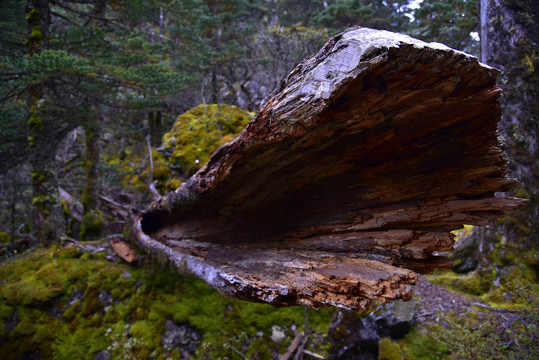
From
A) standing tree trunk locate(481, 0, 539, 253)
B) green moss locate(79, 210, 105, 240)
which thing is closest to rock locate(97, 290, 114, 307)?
green moss locate(79, 210, 105, 240)

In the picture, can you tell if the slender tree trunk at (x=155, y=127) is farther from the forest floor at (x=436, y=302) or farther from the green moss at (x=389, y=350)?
the green moss at (x=389, y=350)

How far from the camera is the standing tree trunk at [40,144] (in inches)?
183

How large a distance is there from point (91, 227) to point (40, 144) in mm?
2395

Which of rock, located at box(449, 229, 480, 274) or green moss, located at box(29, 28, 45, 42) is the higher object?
green moss, located at box(29, 28, 45, 42)

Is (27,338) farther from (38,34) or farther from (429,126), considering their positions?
(38,34)

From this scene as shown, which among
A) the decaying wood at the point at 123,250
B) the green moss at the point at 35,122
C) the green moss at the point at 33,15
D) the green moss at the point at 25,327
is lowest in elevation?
the green moss at the point at 25,327

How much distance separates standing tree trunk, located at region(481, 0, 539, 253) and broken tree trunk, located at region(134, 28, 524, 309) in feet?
10.4

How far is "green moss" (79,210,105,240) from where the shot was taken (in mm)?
6344

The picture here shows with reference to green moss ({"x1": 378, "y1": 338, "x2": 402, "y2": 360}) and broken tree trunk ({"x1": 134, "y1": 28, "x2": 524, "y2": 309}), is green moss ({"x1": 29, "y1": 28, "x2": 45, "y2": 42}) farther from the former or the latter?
green moss ({"x1": 378, "y1": 338, "x2": 402, "y2": 360})

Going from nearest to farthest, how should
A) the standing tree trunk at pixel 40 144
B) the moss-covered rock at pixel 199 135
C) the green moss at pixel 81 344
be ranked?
the green moss at pixel 81 344 → the standing tree trunk at pixel 40 144 → the moss-covered rock at pixel 199 135

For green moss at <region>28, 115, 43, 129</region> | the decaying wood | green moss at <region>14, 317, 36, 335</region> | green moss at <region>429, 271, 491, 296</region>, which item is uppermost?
green moss at <region>28, 115, 43, 129</region>

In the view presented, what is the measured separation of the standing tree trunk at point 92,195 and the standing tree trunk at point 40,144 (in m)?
1.34

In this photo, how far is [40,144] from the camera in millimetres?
4773

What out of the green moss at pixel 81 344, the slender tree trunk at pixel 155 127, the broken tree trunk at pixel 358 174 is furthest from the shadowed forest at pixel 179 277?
the slender tree trunk at pixel 155 127
